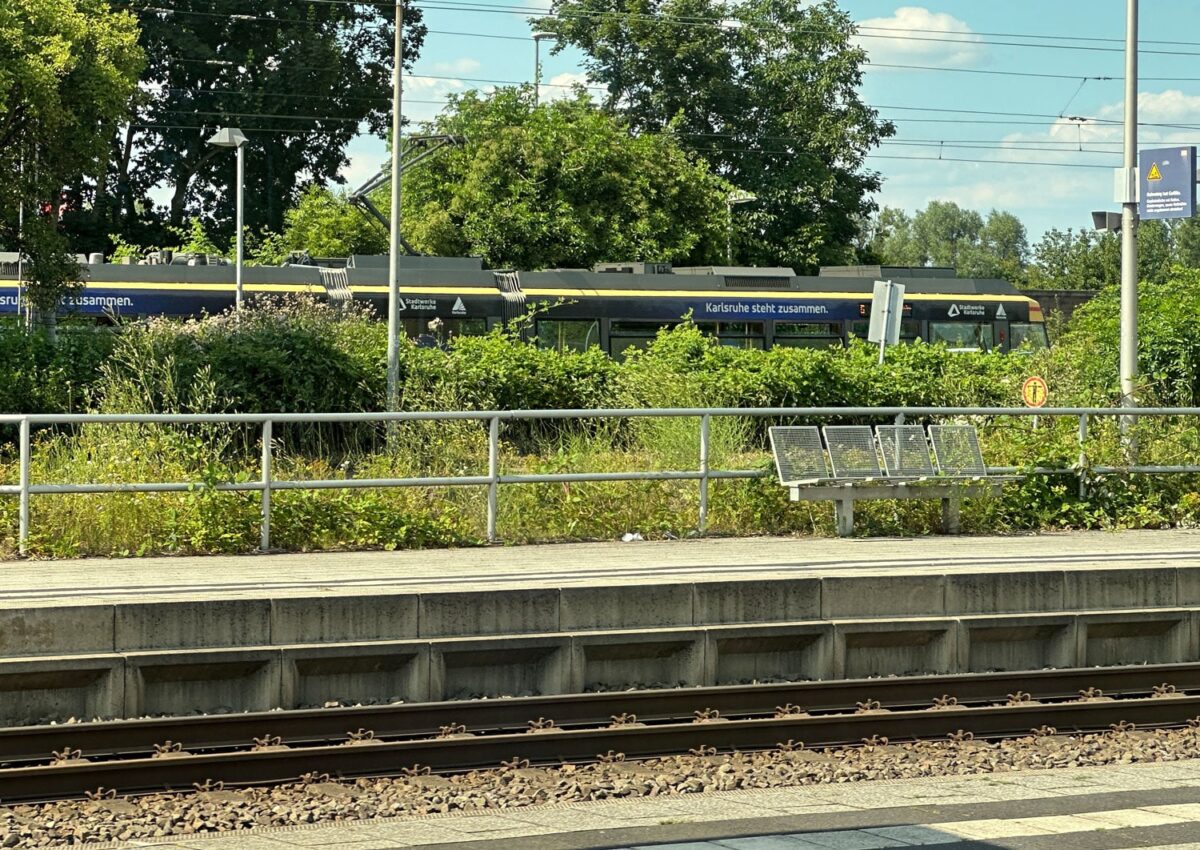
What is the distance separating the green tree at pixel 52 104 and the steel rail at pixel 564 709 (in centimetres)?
1353

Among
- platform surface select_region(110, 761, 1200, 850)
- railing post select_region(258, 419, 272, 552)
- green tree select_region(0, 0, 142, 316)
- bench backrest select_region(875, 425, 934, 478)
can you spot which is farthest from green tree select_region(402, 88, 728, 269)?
platform surface select_region(110, 761, 1200, 850)

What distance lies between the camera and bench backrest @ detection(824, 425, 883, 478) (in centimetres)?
1424

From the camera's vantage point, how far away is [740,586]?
1081 cm

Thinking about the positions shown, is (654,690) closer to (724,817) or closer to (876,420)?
(724,817)

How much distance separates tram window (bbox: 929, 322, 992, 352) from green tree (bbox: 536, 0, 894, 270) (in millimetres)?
23299

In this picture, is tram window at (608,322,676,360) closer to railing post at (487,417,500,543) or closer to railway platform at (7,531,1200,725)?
railing post at (487,417,500,543)

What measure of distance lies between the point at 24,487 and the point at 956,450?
7766 mm

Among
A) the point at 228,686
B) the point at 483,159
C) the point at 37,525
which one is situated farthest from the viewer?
the point at 483,159

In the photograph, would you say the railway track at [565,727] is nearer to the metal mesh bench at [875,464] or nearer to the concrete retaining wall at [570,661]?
the concrete retaining wall at [570,661]

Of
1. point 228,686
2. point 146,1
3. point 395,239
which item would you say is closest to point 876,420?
point 228,686

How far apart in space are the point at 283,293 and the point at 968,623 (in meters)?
23.3

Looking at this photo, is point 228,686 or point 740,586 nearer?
point 228,686

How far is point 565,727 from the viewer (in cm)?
952

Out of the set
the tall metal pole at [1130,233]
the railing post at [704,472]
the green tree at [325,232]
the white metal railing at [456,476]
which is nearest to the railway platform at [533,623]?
the white metal railing at [456,476]
